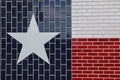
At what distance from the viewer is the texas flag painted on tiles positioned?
8172 mm

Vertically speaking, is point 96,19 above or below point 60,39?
above

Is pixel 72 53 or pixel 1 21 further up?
pixel 1 21

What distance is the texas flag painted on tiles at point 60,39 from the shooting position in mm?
8172

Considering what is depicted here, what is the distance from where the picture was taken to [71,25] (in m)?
8.23

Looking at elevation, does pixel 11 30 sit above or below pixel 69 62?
above

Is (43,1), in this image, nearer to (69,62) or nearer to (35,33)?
(35,33)

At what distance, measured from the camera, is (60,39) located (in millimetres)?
8242

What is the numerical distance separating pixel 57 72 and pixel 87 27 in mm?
961

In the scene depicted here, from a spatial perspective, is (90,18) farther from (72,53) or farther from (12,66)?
(12,66)

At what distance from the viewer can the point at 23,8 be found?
8.31 meters

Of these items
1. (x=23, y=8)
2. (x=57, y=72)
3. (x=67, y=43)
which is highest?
(x=23, y=8)

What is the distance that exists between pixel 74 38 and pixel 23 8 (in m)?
1.06

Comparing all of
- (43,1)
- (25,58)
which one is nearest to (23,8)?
(43,1)

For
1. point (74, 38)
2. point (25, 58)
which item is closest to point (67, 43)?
point (74, 38)
